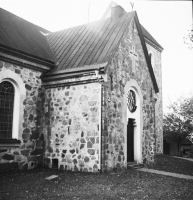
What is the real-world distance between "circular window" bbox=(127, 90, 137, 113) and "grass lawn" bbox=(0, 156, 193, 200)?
3.69m

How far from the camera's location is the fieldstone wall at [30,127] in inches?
384

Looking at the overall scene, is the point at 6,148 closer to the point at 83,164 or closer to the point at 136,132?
the point at 83,164

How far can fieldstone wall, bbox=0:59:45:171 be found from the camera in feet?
32.0

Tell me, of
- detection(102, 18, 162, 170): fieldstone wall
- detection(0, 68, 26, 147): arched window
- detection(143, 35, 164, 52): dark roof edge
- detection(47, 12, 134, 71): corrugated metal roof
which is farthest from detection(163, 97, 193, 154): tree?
detection(0, 68, 26, 147): arched window

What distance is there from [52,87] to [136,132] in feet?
15.2

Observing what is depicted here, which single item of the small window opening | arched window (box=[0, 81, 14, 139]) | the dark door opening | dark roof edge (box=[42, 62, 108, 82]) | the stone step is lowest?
the stone step

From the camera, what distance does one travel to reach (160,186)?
7699 mm

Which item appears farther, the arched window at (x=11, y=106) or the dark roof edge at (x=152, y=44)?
the dark roof edge at (x=152, y=44)

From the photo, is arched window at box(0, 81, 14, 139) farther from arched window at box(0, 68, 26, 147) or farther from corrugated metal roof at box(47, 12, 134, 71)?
corrugated metal roof at box(47, 12, 134, 71)

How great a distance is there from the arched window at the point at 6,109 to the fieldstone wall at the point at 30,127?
0.49 metres

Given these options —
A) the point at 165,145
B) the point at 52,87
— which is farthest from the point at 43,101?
the point at 165,145

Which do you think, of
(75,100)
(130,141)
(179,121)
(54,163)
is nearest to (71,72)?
(75,100)

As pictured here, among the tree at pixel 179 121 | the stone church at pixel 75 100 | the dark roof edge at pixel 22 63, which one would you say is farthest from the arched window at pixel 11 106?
the tree at pixel 179 121

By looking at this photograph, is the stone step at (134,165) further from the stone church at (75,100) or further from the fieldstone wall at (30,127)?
the fieldstone wall at (30,127)
